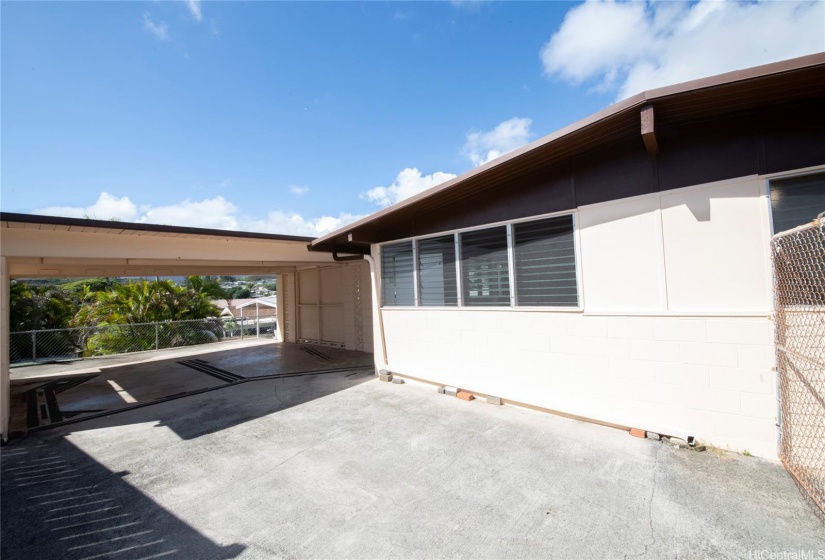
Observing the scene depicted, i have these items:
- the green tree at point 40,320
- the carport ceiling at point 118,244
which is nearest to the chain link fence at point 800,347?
the carport ceiling at point 118,244

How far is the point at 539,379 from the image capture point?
448 cm

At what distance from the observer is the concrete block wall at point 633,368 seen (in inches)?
122

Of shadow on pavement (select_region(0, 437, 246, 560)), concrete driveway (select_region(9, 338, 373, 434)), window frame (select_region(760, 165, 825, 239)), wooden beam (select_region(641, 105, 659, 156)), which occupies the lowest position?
concrete driveway (select_region(9, 338, 373, 434))

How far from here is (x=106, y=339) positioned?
40.9 ft

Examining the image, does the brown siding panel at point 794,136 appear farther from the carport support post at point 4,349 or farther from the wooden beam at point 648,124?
the carport support post at point 4,349

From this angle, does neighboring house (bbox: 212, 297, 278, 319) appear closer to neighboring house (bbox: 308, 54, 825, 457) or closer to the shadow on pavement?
the shadow on pavement

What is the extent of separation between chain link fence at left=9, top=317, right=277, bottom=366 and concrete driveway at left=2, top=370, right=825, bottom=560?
9.85 meters

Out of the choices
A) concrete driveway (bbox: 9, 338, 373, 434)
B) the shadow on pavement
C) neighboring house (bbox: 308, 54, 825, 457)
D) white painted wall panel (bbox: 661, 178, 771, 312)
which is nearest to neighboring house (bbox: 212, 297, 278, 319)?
concrete driveway (bbox: 9, 338, 373, 434)

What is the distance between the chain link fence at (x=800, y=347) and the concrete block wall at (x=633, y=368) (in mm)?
117

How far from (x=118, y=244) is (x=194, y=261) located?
1361 millimetres

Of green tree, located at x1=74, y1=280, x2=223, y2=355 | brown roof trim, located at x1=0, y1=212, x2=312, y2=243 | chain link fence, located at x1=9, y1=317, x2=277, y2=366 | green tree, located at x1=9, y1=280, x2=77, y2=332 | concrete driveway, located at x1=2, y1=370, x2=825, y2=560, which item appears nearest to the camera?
concrete driveway, located at x1=2, y1=370, x2=825, y2=560

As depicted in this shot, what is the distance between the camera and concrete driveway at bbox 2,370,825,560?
221 cm

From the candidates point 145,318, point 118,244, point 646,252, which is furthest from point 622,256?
point 145,318

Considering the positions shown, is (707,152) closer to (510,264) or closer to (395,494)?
(510,264)
